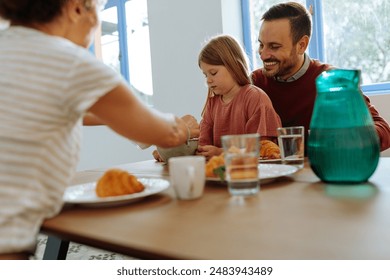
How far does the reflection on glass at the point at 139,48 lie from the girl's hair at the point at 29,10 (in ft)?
11.6

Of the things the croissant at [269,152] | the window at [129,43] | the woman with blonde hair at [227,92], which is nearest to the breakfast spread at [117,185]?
the croissant at [269,152]

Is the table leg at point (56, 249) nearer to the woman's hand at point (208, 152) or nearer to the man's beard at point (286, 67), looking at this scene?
the woman's hand at point (208, 152)

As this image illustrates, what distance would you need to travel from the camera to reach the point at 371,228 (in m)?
0.54

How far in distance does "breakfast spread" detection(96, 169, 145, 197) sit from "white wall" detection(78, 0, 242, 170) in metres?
2.59

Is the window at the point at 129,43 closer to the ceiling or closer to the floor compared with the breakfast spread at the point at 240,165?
closer to the ceiling

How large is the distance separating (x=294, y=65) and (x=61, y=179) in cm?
151

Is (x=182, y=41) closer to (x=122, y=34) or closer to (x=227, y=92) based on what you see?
(x=122, y=34)

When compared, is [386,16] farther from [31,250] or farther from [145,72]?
[31,250]

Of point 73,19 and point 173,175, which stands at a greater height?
point 73,19

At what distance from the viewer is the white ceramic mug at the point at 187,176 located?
781mm

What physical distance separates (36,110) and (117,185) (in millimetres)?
232

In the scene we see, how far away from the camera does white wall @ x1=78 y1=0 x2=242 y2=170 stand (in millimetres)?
3287
